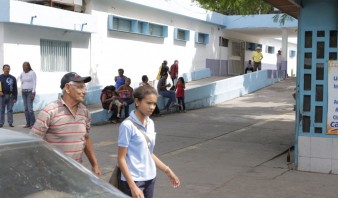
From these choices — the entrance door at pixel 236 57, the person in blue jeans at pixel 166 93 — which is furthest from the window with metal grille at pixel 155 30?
the entrance door at pixel 236 57

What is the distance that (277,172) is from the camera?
7.52 m

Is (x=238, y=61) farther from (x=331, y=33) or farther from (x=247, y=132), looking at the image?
(x=331, y=33)

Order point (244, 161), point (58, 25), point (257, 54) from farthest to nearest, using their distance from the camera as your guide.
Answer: point (257, 54)
point (58, 25)
point (244, 161)

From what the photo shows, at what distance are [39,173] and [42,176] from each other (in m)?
0.02

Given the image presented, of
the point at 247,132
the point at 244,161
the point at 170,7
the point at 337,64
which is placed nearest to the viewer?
the point at 337,64

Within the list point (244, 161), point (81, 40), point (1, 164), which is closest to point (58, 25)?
point (81, 40)

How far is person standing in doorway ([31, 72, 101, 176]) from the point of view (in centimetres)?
391

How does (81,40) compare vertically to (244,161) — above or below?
above

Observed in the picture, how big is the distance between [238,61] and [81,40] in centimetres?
1649

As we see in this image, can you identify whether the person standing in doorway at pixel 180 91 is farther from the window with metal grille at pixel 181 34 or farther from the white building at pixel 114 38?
the window with metal grille at pixel 181 34

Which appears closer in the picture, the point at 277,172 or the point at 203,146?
the point at 277,172

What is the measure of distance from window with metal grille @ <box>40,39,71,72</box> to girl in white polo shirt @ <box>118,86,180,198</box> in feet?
42.8

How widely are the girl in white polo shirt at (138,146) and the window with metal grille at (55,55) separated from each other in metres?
13.0

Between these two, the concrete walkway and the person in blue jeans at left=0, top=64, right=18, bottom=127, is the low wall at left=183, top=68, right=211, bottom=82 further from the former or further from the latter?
the person in blue jeans at left=0, top=64, right=18, bottom=127
